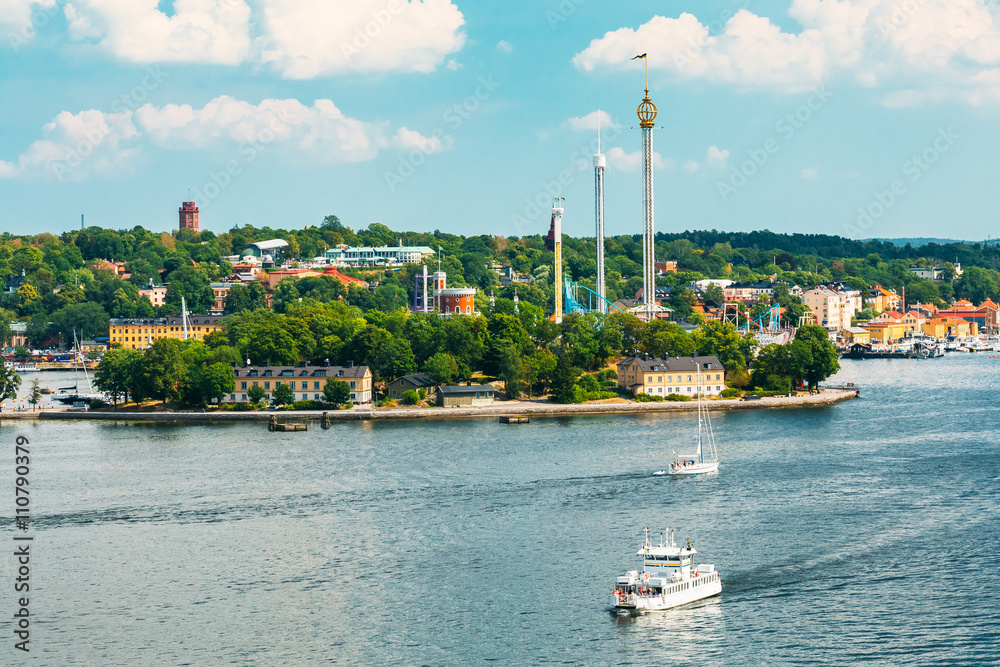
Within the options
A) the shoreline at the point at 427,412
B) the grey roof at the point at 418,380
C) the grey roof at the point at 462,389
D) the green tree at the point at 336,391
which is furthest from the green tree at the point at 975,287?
the green tree at the point at 336,391

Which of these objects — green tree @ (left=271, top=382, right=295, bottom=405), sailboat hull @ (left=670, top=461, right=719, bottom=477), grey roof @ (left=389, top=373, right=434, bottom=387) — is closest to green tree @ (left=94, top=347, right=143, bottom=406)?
green tree @ (left=271, top=382, right=295, bottom=405)

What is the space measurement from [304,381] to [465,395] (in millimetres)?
5788

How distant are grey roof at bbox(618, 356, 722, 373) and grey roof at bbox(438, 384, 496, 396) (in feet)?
18.7

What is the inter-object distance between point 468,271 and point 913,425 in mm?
74801

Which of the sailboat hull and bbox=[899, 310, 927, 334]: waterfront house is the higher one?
bbox=[899, 310, 927, 334]: waterfront house

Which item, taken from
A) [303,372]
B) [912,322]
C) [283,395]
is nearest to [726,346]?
[303,372]

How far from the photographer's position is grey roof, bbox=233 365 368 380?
158ft

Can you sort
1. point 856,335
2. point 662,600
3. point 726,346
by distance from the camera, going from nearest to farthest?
point 662,600, point 726,346, point 856,335

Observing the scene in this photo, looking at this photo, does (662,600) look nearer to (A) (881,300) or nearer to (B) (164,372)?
(B) (164,372)

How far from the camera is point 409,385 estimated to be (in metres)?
48.5

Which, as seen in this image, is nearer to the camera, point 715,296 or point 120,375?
point 120,375

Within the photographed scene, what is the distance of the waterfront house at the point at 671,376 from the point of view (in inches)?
1948

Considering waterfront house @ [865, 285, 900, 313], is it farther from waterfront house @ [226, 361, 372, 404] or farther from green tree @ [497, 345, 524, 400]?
waterfront house @ [226, 361, 372, 404]

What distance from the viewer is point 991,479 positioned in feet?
102
